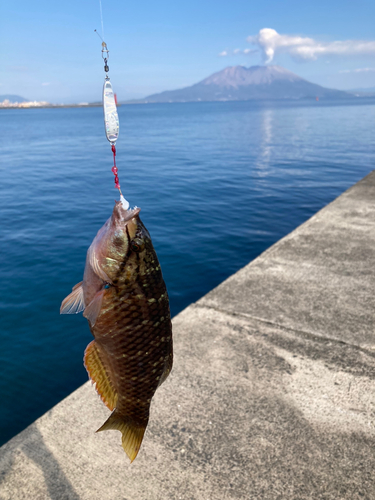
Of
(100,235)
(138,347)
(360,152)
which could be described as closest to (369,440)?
(138,347)

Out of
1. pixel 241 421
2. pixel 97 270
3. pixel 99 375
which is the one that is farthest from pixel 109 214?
pixel 97 270

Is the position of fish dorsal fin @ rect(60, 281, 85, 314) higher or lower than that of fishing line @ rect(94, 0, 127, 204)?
lower

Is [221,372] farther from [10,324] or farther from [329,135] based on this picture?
[329,135]

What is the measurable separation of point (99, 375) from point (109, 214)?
1484 centimetres

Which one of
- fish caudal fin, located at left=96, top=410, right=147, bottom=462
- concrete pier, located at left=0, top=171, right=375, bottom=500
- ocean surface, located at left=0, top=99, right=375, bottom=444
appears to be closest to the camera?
fish caudal fin, located at left=96, top=410, right=147, bottom=462

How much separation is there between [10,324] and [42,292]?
1362 millimetres

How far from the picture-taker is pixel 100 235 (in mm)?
1711

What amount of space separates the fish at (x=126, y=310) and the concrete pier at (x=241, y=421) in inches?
58.7

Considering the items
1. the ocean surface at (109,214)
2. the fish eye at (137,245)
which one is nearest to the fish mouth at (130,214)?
the fish eye at (137,245)

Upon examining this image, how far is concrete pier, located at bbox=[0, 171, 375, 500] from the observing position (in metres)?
2.97

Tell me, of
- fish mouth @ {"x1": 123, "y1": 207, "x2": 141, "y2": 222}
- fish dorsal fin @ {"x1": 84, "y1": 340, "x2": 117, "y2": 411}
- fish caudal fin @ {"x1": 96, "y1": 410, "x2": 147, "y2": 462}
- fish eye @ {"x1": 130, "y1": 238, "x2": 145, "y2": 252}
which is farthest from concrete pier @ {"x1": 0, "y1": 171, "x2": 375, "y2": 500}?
fish mouth @ {"x1": 123, "y1": 207, "x2": 141, "y2": 222}

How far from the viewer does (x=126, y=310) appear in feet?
5.60

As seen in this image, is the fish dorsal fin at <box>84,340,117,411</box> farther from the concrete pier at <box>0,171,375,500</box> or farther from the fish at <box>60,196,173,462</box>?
the concrete pier at <box>0,171,375,500</box>

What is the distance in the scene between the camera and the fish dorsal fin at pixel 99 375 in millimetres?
1886
